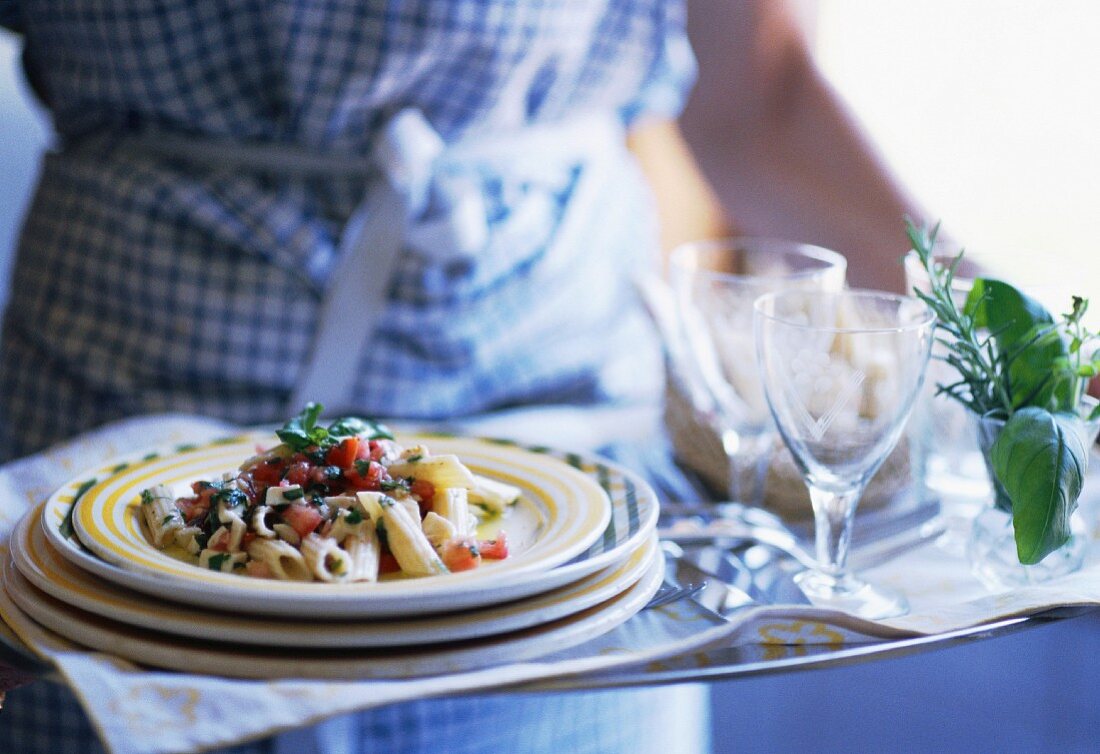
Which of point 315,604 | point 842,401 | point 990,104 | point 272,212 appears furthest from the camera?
point 990,104

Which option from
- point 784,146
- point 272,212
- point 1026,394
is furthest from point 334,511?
point 784,146

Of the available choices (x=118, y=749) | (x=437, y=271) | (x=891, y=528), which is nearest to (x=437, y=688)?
(x=118, y=749)

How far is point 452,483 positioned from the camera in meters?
0.56

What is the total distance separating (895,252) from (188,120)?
22.7 inches

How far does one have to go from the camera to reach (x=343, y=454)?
56cm

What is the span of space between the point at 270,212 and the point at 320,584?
0.55 metres

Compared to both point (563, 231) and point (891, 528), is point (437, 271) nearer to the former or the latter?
point (563, 231)

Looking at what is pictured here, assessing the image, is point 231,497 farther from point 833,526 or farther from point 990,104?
point 990,104

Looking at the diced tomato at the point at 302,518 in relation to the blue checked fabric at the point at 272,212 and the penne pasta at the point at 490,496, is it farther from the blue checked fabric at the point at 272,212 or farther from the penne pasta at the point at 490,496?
the blue checked fabric at the point at 272,212

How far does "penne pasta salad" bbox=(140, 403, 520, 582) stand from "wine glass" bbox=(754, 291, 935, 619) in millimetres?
152

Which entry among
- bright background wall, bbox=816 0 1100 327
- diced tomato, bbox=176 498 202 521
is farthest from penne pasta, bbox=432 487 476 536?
bright background wall, bbox=816 0 1100 327

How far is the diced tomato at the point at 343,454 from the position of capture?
1.85 ft

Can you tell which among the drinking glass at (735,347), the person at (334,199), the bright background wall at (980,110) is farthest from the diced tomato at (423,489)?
the bright background wall at (980,110)

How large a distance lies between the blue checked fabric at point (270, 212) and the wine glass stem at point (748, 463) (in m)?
0.35
